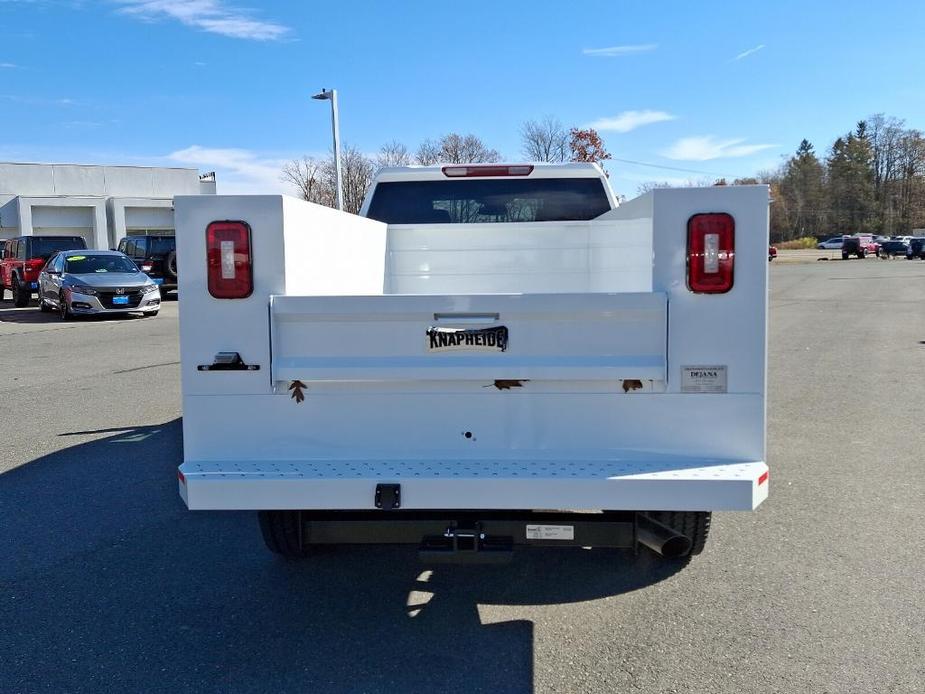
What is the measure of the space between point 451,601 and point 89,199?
5193 centimetres

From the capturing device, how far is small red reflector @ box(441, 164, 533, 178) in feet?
22.3

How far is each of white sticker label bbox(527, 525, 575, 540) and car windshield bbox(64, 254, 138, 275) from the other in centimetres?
1997

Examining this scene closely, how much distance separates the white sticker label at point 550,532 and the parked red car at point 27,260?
982 inches

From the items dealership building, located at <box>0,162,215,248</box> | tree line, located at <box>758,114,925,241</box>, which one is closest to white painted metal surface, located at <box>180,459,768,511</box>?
dealership building, located at <box>0,162,215,248</box>

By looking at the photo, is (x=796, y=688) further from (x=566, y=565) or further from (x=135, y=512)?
(x=135, y=512)

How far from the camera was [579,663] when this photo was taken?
10.8ft

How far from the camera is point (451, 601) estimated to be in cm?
395

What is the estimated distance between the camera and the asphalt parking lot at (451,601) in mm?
3230

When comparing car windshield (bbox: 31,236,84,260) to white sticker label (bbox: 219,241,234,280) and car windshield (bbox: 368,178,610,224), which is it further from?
white sticker label (bbox: 219,241,234,280)

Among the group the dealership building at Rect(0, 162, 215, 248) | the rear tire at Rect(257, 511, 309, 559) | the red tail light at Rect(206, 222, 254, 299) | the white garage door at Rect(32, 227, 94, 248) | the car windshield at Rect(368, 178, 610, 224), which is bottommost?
the rear tire at Rect(257, 511, 309, 559)

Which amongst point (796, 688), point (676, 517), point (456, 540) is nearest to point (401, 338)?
point (456, 540)

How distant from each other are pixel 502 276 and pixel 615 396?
2.86 meters

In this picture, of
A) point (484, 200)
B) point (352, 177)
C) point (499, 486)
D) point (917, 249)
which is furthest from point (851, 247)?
point (499, 486)

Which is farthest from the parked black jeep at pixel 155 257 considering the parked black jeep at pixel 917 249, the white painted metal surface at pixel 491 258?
the parked black jeep at pixel 917 249
